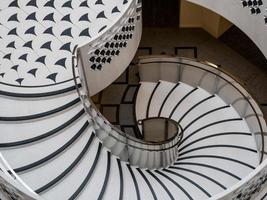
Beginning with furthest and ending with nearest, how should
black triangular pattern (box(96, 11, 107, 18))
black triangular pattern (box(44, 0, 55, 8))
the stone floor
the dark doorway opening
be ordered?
1. the dark doorway opening
2. the stone floor
3. black triangular pattern (box(44, 0, 55, 8))
4. black triangular pattern (box(96, 11, 107, 18))

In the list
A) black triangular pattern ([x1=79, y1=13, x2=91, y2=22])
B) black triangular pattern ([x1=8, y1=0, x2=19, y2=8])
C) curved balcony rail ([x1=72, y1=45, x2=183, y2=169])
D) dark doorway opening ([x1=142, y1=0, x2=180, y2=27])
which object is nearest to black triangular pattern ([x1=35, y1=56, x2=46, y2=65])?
curved balcony rail ([x1=72, y1=45, x2=183, y2=169])

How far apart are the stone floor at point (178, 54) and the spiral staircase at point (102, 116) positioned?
0.40 meters

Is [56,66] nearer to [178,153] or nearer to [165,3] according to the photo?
[178,153]

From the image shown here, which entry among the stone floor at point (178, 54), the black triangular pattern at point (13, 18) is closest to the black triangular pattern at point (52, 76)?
the black triangular pattern at point (13, 18)

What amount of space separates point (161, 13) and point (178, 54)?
1.13 m

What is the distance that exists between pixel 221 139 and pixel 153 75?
1.76 meters

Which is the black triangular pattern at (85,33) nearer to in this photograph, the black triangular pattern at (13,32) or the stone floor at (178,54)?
the black triangular pattern at (13,32)

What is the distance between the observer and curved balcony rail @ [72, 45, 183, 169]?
6441mm

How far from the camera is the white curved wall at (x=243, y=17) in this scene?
7.72 metres

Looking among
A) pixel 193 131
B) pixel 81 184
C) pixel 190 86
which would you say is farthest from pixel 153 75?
pixel 81 184

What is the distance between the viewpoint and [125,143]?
6910mm

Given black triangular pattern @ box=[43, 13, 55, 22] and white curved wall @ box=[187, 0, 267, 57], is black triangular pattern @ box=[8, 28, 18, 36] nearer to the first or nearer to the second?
black triangular pattern @ box=[43, 13, 55, 22]

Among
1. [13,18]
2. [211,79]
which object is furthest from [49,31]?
[211,79]

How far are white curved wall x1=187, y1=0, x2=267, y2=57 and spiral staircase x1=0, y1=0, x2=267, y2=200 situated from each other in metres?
0.02
